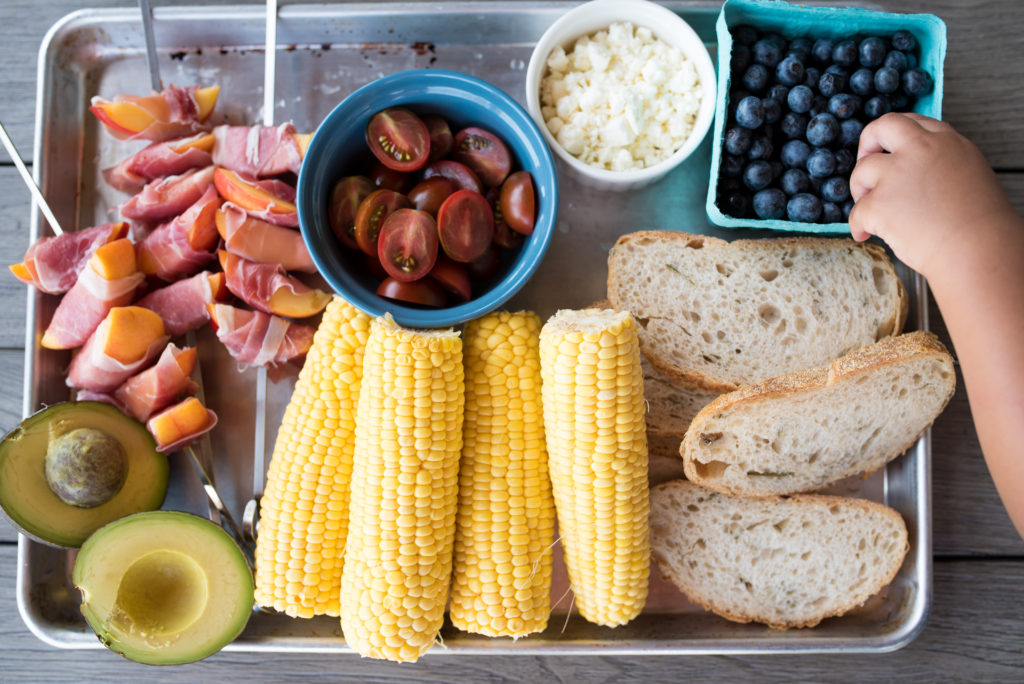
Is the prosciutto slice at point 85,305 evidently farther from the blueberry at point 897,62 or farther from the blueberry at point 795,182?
the blueberry at point 897,62

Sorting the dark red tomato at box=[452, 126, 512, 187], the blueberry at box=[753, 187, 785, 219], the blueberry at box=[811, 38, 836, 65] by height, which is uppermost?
the blueberry at box=[811, 38, 836, 65]

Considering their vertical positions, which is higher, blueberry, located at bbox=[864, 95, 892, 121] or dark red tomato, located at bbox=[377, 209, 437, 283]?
blueberry, located at bbox=[864, 95, 892, 121]

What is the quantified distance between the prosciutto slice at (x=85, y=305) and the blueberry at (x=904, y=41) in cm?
150

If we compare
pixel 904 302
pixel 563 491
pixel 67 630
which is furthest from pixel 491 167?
pixel 67 630

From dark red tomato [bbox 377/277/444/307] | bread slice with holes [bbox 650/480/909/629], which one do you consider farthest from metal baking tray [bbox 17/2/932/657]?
dark red tomato [bbox 377/277/444/307]

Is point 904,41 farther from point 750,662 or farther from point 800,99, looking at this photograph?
point 750,662

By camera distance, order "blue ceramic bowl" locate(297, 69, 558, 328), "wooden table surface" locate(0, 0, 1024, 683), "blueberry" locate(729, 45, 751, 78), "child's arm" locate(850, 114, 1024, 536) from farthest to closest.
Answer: "wooden table surface" locate(0, 0, 1024, 683) < "blueberry" locate(729, 45, 751, 78) < "blue ceramic bowl" locate(297, 69, 558, 328) < "child's arm" locate(850, 114, 1024, 536)

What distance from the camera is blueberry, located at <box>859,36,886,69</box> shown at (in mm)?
1319

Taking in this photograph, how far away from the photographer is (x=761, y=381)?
52.4 inches

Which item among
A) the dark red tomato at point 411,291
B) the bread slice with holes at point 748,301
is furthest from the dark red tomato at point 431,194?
the bread slice with holes at point 748,301

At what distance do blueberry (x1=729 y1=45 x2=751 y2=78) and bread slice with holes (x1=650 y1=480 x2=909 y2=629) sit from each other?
79 centimetres

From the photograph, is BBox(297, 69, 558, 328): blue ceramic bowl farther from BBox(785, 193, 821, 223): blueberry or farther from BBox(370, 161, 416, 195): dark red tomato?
BBox(785, 193, 821, 223): blueberry

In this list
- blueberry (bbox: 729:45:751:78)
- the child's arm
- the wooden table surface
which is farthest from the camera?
the wooden table surface

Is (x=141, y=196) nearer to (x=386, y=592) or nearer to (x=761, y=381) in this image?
(x=386, y=592)
